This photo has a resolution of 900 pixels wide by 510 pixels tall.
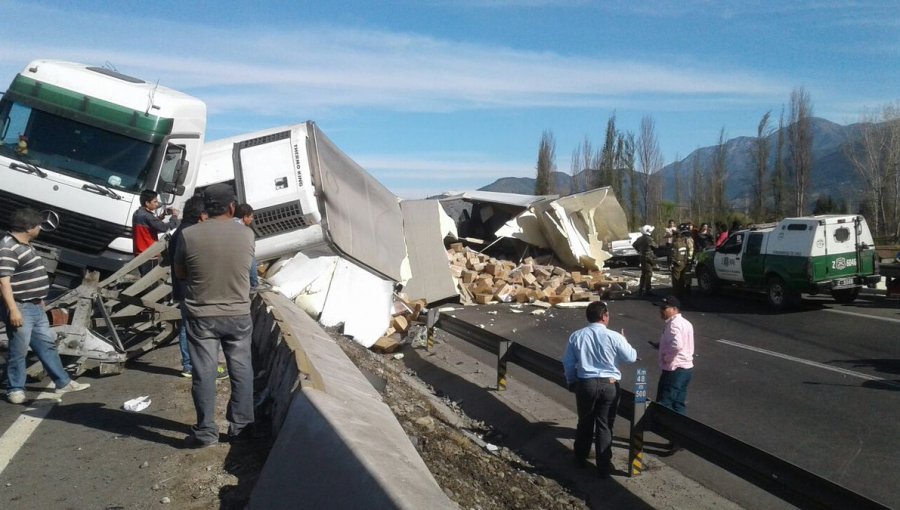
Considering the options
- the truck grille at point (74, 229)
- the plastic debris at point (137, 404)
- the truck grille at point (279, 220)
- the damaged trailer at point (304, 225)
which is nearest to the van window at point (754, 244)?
the damaged trailer at point (304, 225)

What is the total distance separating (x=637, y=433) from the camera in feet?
21.6

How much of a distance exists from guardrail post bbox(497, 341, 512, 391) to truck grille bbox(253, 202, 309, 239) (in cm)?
402

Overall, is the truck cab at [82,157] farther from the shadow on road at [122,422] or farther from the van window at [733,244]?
the van window at [733,244]

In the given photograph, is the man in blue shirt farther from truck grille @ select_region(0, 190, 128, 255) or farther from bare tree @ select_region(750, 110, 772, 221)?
bare tree @ select_region(750, 110, 772, 221)

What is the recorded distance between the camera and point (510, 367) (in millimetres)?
11250

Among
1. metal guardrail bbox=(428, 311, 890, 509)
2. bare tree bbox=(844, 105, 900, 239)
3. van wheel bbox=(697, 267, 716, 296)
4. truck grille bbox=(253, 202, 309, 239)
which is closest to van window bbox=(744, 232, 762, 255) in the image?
van wheel bbox=(697, 267, 716, 296)

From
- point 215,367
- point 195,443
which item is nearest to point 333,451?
point 215,367

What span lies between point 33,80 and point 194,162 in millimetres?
2410

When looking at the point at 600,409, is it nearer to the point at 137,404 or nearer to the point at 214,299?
the point at 214,299

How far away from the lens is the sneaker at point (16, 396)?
20.8ft

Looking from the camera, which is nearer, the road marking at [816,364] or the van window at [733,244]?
the road marking at [816,364]

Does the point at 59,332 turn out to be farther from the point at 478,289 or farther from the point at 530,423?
the point at 478,289

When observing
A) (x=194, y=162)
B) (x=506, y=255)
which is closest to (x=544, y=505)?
(x=194, y=162)

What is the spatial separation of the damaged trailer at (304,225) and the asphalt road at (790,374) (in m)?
3.36
